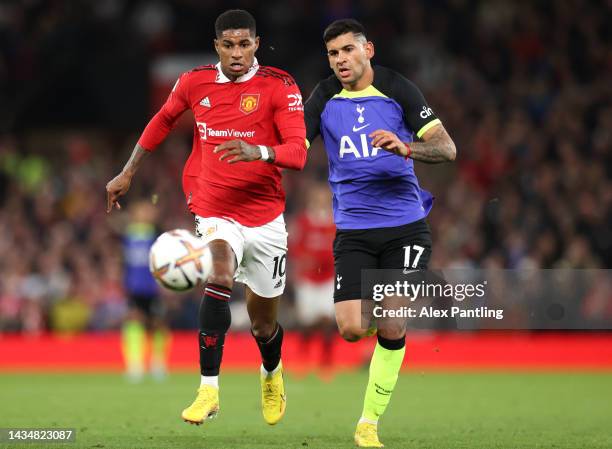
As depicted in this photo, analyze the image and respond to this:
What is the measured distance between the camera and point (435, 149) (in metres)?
7.51

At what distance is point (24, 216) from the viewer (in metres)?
20.4

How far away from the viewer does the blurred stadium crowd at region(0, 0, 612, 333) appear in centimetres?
1839

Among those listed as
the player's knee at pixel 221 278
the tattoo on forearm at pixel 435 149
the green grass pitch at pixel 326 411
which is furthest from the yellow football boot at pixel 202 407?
the tattoo on forearm at pixel 435 149

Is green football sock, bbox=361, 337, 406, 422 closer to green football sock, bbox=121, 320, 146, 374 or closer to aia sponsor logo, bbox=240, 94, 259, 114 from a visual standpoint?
aia sponsor logo, bbox=240, 94, 259, 114

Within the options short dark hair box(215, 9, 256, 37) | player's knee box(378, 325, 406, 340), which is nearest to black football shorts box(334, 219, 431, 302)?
player's knee box(378, 325, 406, 340)

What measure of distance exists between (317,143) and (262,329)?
40.9ft

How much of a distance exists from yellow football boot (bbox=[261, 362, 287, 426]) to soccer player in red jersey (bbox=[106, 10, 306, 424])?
0.02m

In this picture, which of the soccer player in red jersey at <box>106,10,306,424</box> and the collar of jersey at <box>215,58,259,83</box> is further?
the collar of jersey at <box>215,58,259,83</box>

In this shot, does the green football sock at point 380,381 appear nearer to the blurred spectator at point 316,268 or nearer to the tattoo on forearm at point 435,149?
the tattoo on forearm at point 435,149

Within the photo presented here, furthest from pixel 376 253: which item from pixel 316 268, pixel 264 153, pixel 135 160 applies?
pixel 316 268

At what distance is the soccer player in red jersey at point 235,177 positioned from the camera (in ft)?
25.4

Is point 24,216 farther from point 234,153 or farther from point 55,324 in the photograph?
point 234,153

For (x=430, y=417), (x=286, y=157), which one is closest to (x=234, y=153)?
(x=286, y=157)

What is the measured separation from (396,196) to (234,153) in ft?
4.76
